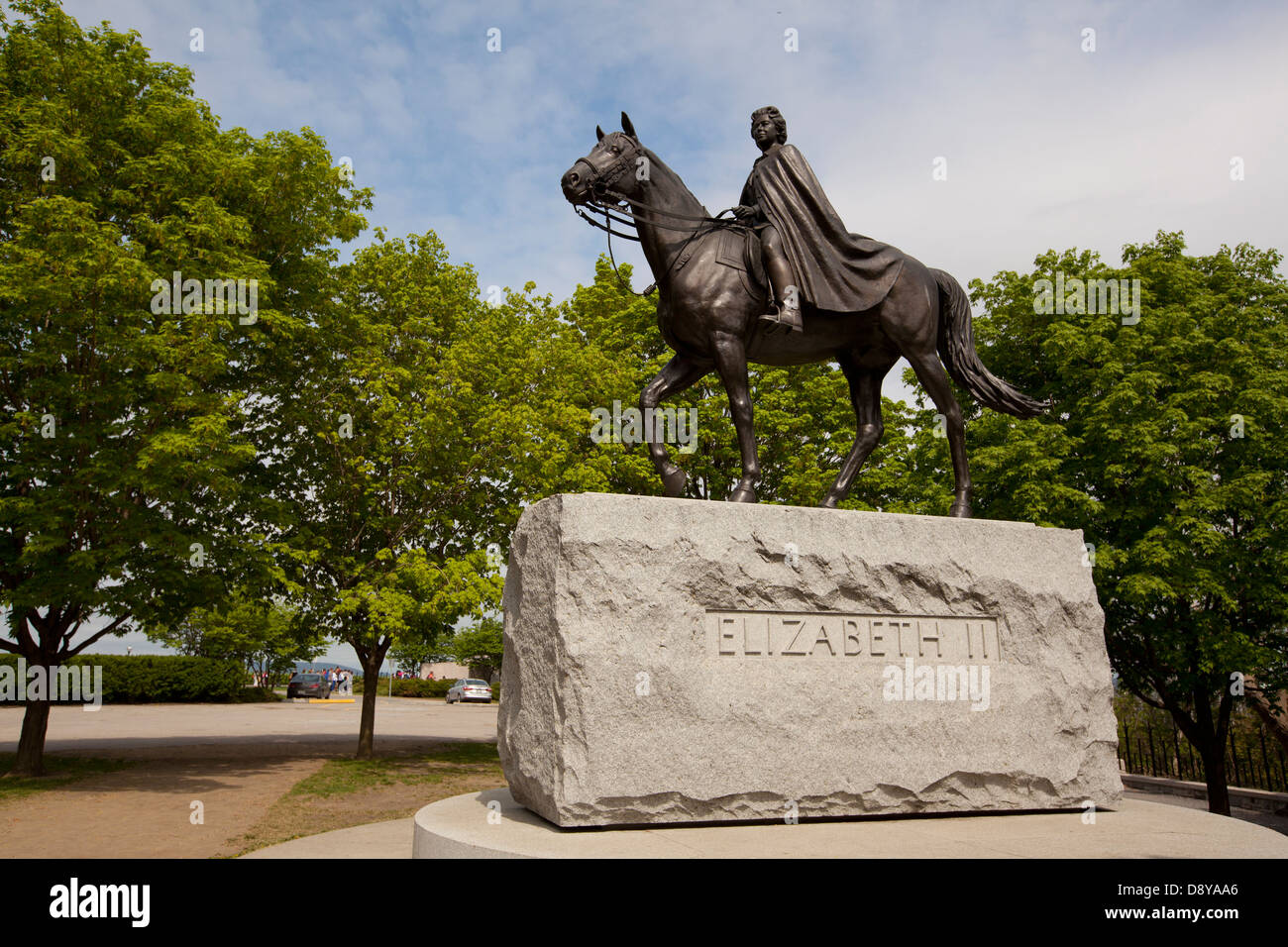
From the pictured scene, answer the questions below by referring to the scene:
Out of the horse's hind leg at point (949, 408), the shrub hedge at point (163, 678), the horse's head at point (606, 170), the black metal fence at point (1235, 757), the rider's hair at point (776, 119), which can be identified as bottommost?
the shrub hedge at point (163, 678)

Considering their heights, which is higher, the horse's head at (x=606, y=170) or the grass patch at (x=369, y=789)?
the horse's head at (x=606, y=170)

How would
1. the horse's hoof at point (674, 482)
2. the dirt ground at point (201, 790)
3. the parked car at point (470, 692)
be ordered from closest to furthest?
the horse's hoof at point (674, 482), the dirt ground at point (201, 790), the parked car at point (470, 692)

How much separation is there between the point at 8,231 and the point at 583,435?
35.8ft

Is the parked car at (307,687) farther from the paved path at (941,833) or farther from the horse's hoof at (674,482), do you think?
the horse's hoof at (674,482)

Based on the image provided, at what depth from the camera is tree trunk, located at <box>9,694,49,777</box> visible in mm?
15312

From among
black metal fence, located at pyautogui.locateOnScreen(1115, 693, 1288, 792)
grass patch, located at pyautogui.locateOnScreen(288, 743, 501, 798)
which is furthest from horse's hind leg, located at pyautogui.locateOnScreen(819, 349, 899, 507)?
black metal fence, located at pyautogui.locateOnScreen(1115, 693, 1288, 792)

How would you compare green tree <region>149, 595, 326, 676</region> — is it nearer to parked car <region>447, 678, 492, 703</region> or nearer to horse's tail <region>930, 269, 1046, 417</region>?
parked car <region>447, 678, 492, 703</region>

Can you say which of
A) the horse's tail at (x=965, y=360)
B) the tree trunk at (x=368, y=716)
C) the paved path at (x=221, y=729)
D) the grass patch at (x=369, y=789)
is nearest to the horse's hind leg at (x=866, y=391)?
the horse's tail at (x=965, y=360)

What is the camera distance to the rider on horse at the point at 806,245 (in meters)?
6.67

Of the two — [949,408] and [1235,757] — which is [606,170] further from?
[1235,757]

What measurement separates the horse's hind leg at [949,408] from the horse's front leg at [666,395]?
1727 millimetres

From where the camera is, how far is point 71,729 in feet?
82.1

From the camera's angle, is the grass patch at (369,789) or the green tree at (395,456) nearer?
the grass patch at (369,789)

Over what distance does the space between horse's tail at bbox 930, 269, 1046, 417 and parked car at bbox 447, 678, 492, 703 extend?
146ft
